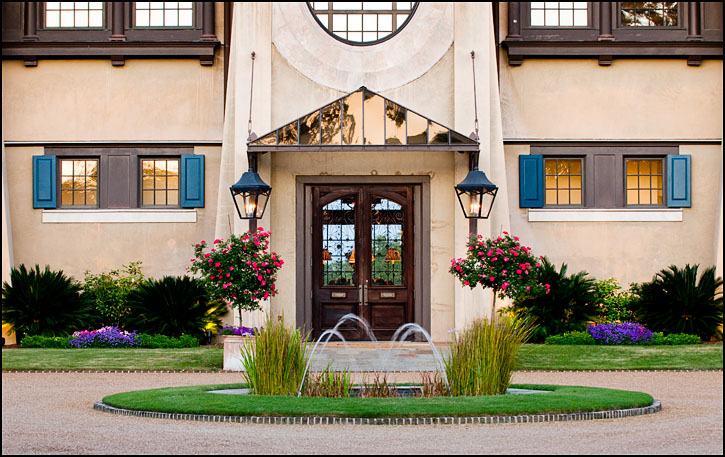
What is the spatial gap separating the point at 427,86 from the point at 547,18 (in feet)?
11.8

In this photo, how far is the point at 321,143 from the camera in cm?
1700

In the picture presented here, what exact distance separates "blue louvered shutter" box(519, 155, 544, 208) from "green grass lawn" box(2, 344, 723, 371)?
4.23 metres

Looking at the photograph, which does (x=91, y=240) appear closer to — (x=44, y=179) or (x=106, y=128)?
(x=44, y=179)

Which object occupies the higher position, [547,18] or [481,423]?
[547,18]

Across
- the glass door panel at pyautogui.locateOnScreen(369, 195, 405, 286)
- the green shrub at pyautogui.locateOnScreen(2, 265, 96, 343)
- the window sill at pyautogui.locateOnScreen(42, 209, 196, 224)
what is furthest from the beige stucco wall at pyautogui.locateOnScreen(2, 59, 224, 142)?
the glass door panel at pyautogui.locateOnScreen(369, 195, 405, 286)

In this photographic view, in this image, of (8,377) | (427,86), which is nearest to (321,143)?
(427,86)

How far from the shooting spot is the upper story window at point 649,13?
19.9m

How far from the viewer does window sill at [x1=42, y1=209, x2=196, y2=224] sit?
64.3 ft

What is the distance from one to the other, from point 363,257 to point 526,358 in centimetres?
435

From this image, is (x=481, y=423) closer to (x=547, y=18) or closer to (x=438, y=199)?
(x=438, y=199)

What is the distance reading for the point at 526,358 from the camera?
1507 centimetres

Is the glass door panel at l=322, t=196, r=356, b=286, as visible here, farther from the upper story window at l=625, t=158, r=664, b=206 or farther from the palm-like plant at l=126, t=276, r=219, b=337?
the upper story window at l=625, t=158, r=664, b=206

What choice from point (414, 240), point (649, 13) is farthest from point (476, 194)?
point (649, 13)

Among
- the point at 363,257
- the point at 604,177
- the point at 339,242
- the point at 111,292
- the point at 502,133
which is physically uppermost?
the point at 502,133
